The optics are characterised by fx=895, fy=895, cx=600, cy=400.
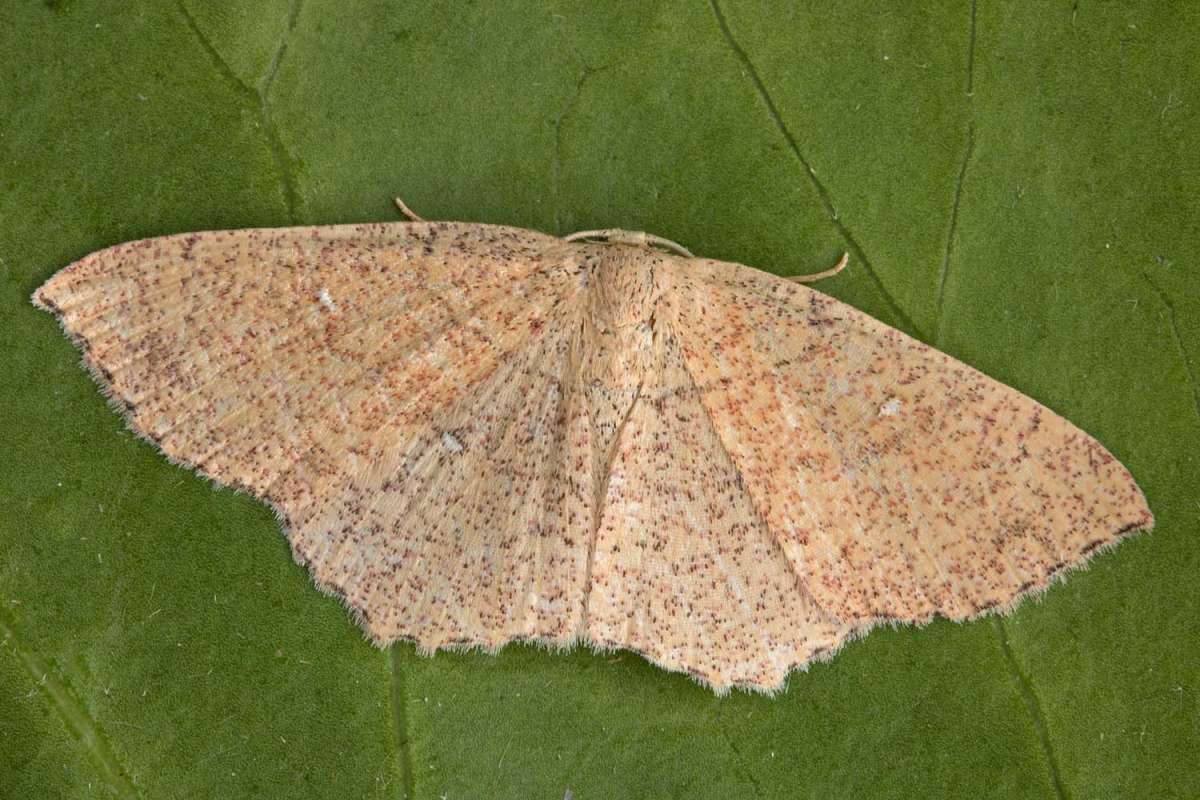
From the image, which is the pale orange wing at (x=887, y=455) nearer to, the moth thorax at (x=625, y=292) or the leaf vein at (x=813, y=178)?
the moth thorax at (x=625, y=292)

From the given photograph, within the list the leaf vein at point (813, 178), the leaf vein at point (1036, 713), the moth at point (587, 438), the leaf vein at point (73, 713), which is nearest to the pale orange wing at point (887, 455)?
the moth at point (587, 438)

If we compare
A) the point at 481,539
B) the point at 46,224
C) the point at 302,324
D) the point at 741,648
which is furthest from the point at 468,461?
the point at 46,224

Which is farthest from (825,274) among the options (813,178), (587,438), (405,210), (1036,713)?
(1036,713)

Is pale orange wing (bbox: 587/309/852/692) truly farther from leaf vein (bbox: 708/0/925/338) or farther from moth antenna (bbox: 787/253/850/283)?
leaf vein (bbox: 708/0/925/338)

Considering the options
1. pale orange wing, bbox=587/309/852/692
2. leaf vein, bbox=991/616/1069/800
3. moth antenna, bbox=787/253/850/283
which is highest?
moth antenna, bbox=787/253/850/283

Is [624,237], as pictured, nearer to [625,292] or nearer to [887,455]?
[625,292]

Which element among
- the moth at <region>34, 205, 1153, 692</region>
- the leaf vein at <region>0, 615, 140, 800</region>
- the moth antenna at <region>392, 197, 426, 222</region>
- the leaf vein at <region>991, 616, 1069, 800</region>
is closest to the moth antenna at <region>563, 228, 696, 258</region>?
the moth at <region>34, 205, 1153, 692</region>

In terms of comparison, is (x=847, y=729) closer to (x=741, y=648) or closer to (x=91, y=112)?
(x=741, y=648)
